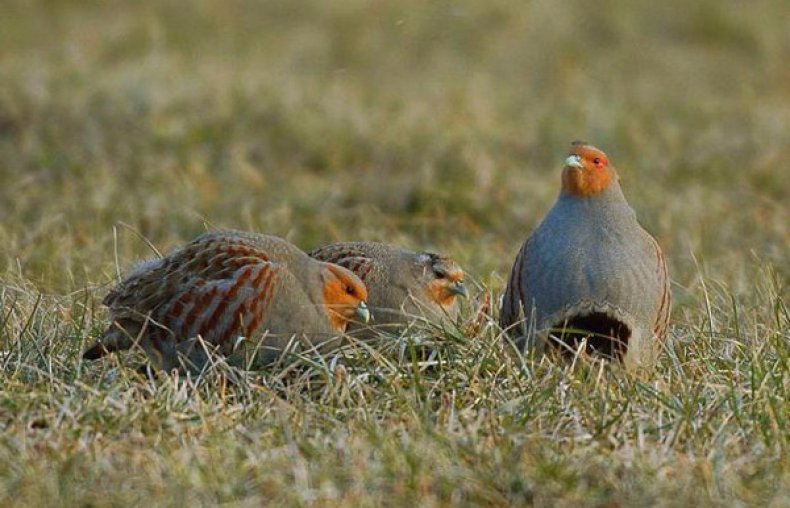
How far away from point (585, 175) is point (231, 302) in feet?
3.50

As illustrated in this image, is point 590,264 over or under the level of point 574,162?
under

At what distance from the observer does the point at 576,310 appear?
14.5ft

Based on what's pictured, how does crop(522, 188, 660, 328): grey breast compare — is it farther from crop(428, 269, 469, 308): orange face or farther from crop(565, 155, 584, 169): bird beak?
crop(428, 269, 469, 308): orange face

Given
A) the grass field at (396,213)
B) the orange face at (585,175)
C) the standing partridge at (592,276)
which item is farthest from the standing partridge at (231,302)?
the orange face at (585,175)

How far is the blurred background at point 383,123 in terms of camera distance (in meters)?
7.82

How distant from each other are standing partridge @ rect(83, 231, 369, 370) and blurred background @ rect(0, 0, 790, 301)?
1.07 meters

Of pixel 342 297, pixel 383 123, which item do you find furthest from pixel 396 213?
pixel 342 297

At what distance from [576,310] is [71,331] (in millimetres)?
1582

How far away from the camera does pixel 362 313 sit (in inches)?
182

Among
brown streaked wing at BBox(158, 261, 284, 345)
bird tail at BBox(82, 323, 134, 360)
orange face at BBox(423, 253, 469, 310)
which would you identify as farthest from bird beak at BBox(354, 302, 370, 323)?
bird tail at BBox(82, 323, 134, 360)

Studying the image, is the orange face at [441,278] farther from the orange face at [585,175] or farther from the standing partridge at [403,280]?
→ the orange face at [585,175]

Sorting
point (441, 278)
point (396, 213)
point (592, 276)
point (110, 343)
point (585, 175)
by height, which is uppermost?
point (585, 175)

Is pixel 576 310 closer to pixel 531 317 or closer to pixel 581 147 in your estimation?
pixel 531 317

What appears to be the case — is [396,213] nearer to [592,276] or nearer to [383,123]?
[383,123]
